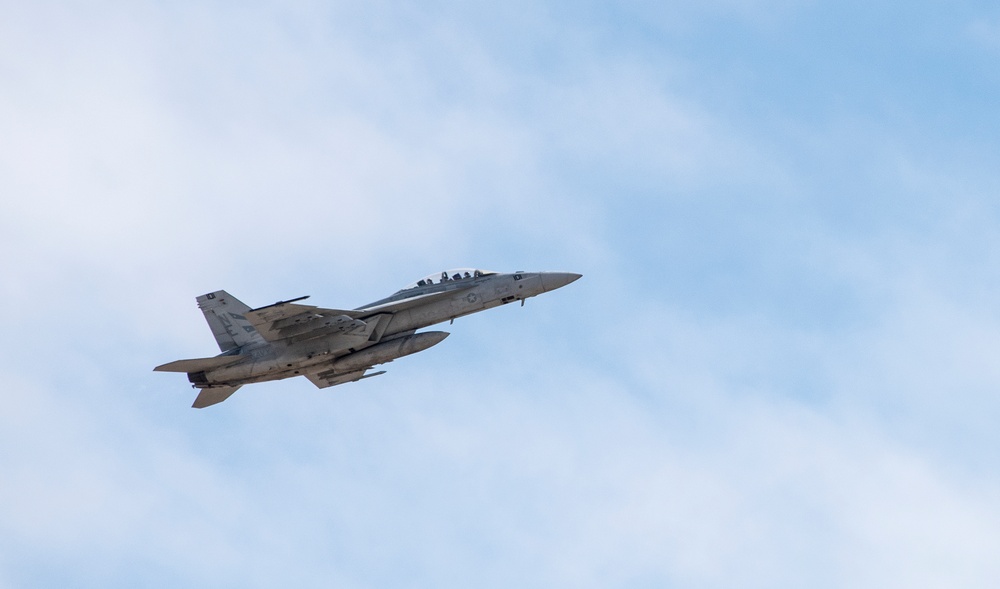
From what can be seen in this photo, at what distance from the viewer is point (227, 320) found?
49.3 m

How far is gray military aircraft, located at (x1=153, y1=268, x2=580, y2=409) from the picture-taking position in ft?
154

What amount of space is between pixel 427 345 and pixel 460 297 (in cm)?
213

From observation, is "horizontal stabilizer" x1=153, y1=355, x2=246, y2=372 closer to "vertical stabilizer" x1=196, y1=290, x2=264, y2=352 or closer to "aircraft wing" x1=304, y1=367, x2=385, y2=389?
"vertical stabilizer" x1=196, y1=290, x2=264, y2=352

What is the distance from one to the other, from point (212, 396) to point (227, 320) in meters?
3.06

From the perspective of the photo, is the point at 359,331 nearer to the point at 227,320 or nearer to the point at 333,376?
the point at 333,376

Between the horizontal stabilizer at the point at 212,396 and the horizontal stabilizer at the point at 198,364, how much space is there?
4.96 ft

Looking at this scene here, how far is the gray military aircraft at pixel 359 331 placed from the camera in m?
46.9

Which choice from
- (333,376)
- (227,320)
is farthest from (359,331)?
(227,320)

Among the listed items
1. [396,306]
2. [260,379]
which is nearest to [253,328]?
[260,379]

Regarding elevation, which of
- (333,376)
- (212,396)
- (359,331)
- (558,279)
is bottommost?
(212,396)

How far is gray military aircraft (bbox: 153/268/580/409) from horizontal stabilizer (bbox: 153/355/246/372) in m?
0.04

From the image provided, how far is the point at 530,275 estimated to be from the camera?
1853 inches

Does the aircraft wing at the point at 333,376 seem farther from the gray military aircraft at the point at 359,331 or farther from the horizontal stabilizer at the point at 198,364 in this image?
the horizontal stabilizer at the point at 198,364

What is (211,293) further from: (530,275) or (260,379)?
(530,275)
